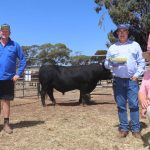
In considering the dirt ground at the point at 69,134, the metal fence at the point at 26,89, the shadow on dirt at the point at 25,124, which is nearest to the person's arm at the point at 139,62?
the dirt ground at the point at 69,134

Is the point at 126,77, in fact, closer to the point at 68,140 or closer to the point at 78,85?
the point at 68,140

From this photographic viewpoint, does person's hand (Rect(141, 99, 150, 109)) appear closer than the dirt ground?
Yes

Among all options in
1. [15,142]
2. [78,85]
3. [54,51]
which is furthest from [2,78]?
[54,51]

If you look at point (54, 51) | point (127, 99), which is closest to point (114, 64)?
point (127, 99)

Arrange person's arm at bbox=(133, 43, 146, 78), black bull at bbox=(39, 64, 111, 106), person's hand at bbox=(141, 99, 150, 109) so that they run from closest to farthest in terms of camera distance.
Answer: person's hand at bbox=(141, 99, 150, 109) → person's arm at bbox=(133, 43, 146, 78) → black bull at bbox=(39, 64, 111, 106)

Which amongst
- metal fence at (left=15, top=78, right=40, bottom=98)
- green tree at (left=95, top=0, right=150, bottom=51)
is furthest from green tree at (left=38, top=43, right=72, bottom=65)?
metal fence at (left=15, top=78, right=40, bottom=98)

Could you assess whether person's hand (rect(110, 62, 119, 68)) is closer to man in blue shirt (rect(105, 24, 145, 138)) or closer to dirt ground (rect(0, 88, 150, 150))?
man in blue shirt (rect(105, 24, 145, 138))

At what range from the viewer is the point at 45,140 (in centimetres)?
693

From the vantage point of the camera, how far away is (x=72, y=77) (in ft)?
41.7

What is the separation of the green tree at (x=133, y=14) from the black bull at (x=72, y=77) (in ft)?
72.2

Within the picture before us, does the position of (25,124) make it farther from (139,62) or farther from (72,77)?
(72,77)

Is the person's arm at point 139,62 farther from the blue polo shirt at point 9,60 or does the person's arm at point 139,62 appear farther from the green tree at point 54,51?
the green tree at point 54,51

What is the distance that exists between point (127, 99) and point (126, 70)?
0.53 meters

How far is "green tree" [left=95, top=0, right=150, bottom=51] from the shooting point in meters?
34.4
